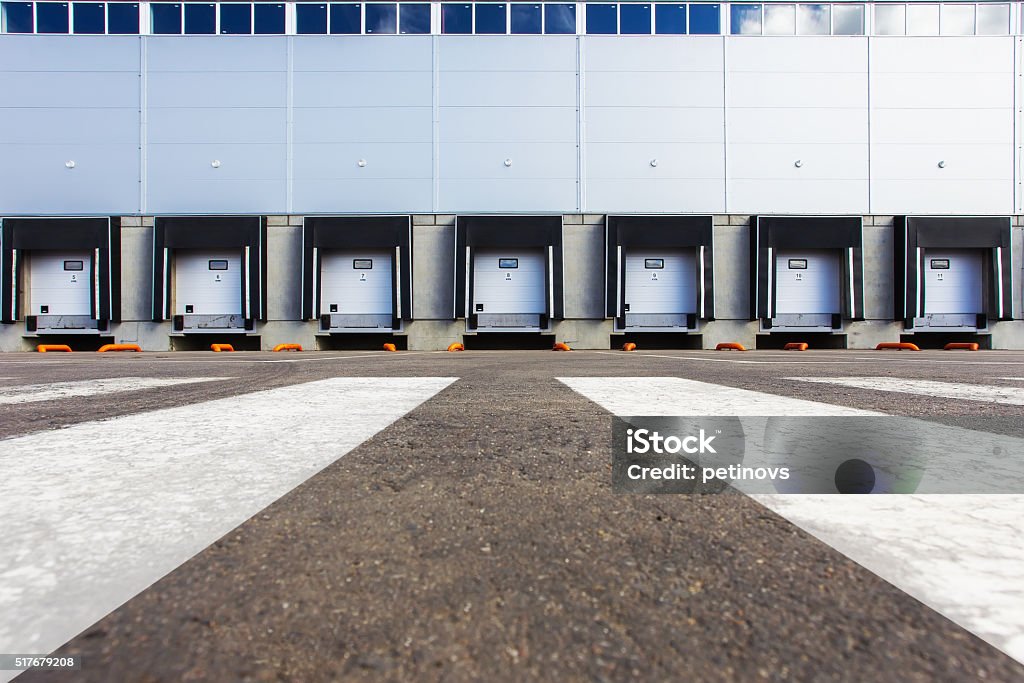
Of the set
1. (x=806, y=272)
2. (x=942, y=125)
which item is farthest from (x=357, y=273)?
(x=942, y=125)

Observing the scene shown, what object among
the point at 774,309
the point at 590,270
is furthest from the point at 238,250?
the point at 774,309

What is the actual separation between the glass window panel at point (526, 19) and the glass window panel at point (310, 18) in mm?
5914

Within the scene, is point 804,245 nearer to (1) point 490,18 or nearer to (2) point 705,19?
(2) point 705,19

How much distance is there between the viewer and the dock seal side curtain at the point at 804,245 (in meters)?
14.8

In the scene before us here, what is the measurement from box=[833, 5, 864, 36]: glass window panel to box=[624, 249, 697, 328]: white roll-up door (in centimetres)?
885

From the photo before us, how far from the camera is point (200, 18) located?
15492 millimetres

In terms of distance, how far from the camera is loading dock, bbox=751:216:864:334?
1482cm

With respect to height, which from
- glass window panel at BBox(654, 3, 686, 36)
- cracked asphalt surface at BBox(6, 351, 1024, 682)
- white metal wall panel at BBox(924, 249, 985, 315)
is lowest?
cracked asphalt surface at BBox(6, 351, 1024, 682)

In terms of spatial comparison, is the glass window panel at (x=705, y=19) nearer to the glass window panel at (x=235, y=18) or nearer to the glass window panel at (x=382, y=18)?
the glass window panel at (x=382, y=18)

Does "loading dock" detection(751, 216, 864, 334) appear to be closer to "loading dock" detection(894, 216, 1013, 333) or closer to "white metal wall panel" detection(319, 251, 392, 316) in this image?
"loading dock" detection(894, 216, 1013, 333)

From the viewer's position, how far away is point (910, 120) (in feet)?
50.8

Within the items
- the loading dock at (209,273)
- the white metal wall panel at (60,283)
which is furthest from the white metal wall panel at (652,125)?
the white metal wall panel at (60,283)

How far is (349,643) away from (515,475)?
612 millimetres

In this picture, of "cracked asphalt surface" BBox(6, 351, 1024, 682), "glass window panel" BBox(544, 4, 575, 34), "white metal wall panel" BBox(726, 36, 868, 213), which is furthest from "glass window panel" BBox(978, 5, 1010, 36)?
"cracked asphalt surface" BBox(6, 351, 1024, 682)
